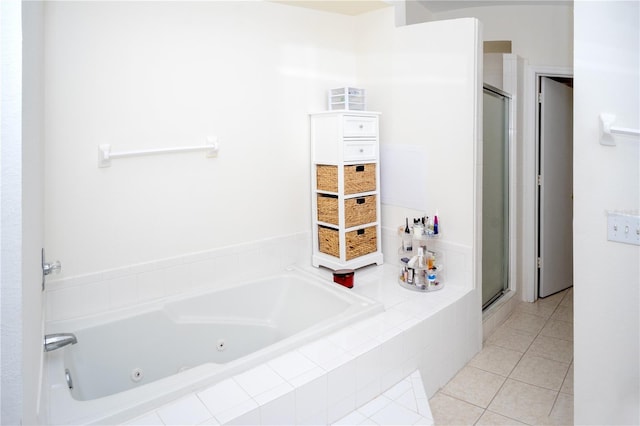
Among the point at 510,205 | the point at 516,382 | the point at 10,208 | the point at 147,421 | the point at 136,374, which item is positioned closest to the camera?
the point at 10,208

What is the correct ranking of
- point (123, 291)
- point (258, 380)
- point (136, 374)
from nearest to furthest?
point (258, 380) → point (136, 374) → point (123, 291)

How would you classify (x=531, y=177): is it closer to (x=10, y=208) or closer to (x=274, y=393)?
(x=274, y=393)

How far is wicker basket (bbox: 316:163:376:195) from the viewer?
2.83 metres

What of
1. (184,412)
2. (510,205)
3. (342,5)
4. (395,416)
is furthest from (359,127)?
(184,412)

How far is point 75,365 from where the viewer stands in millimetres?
1979

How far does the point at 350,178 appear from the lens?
2.83 meters

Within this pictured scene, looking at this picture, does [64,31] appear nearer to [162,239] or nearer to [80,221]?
[80,221]

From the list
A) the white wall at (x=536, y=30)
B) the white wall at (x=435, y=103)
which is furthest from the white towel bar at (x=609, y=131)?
the white wall at (x=536, y=30)

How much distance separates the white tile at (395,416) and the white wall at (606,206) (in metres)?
0.74

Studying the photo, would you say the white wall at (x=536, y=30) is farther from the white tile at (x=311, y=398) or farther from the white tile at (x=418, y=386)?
the white tile at (x=311, y=398)

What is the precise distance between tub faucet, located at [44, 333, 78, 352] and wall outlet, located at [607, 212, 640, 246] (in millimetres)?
2205

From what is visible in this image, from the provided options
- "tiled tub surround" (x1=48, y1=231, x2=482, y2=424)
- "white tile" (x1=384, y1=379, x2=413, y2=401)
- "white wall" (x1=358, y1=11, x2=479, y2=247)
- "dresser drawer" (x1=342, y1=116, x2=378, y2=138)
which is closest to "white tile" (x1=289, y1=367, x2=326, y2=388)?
"tiled tub surround" (x1=48, y1=231, x2=482, y2=424)

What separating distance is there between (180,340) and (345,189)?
4.30 ft

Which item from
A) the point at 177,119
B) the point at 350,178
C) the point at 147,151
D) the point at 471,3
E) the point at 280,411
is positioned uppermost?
the point at 471,3
